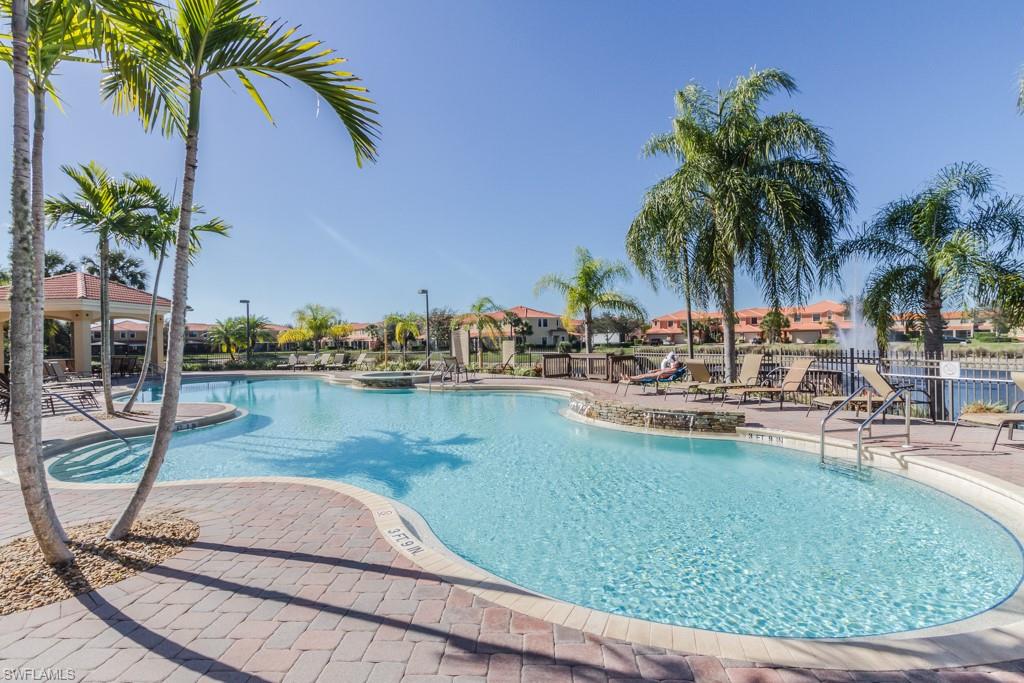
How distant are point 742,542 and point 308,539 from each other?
394 centimetres

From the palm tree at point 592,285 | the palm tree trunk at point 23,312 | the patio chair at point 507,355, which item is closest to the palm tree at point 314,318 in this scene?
the patio chair at point 507,355

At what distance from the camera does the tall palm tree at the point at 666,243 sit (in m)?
12.4

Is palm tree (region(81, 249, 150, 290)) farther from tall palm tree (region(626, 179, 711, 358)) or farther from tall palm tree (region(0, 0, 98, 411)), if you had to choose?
tall palm tree (region(0, 0, 98, 411))

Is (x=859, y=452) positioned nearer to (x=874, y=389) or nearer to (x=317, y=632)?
(x=874, y=389)

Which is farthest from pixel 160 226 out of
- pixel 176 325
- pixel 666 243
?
pixel 666 243

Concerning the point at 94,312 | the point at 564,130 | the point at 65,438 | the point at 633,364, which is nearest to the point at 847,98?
the point at 564,130

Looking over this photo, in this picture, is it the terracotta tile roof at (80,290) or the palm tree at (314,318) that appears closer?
the terracotta tile roof at (80,290)

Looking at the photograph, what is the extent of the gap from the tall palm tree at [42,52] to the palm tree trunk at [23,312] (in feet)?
0.30

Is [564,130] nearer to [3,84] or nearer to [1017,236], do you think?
[1017,236]

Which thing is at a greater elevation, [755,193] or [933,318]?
[755,193]

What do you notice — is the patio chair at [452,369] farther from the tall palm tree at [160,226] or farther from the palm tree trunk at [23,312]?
the palm tree trunk at [23,312]

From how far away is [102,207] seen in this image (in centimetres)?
940

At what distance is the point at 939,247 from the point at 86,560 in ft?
48.9

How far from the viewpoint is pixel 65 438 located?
8.12 m
